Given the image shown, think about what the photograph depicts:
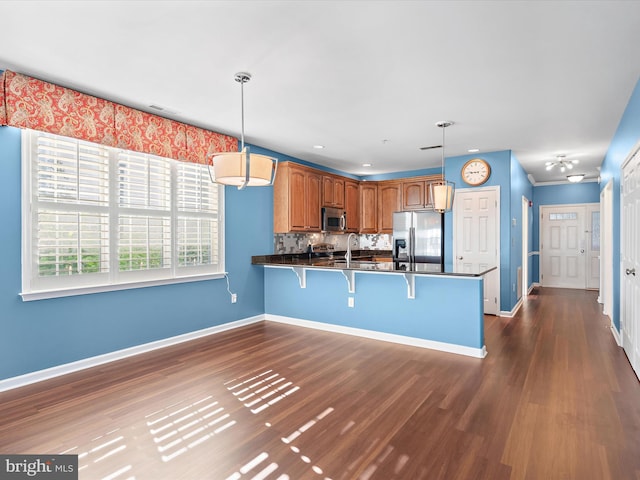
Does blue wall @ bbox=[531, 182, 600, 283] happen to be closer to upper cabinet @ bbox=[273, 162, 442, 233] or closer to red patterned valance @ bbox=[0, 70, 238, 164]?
upper cabinet @ bbox=[273, 162, 442, 233]

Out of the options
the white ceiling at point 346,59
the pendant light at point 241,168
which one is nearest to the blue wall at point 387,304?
the white ceiling at point 346,59

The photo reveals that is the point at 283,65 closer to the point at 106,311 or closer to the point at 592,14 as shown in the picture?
the point at 592,14

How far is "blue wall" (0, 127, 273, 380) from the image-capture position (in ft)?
9.94

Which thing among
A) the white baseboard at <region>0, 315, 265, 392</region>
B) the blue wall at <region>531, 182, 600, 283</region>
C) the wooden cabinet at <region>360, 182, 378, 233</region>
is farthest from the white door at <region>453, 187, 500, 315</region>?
the blue wall at <region>531, 182, 600, 283</region>

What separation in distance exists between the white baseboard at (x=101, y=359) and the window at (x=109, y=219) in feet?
2.17

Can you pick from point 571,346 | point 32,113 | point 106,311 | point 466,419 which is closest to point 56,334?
point 106,311

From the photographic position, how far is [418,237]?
6.38 meters

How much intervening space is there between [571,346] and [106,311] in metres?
5.03

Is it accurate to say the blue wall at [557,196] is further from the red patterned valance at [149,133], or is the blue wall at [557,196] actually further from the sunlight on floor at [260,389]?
the red patterned valance at [149,133]

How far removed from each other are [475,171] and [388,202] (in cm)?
186

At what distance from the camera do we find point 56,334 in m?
3.31

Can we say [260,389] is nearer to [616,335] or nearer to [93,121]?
[93,121]

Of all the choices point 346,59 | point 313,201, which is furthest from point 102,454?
point 313,201

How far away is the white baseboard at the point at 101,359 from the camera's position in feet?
10.1
